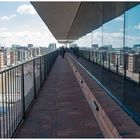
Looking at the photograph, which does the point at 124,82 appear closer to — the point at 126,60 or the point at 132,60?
the point at 126,60

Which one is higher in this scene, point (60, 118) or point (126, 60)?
point (126, 60)

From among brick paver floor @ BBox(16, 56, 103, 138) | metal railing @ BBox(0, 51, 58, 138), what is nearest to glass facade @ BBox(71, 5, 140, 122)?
brick paver floor @ BBox(16, 56, 103, 138)

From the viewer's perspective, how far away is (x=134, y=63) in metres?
3.35

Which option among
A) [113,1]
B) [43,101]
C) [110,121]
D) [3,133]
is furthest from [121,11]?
[43,101]

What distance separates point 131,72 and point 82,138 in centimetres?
94

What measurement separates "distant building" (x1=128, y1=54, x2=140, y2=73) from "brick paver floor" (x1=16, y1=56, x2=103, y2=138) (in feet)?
2.95

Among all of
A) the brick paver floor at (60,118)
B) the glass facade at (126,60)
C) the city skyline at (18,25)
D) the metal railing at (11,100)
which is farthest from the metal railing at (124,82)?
the city skyline at (18,25)

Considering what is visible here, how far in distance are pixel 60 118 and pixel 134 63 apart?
165 centimetres

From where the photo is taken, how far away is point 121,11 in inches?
160

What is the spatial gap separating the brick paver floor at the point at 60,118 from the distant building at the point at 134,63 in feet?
2.95

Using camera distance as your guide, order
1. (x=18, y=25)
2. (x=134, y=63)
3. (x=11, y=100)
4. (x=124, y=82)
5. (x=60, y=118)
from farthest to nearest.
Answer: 1. (x=18, y=25)
2. (x=60, y=118)
3. (x=124, y=82)
4. (x=11, y=100)
5. (x=134, y=63)

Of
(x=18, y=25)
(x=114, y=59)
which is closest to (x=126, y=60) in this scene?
(x=114, y=59)

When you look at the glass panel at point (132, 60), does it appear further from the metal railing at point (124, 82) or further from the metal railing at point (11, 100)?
the metal railing at point (11, 100)

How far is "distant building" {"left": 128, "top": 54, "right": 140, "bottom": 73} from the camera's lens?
3217mm
